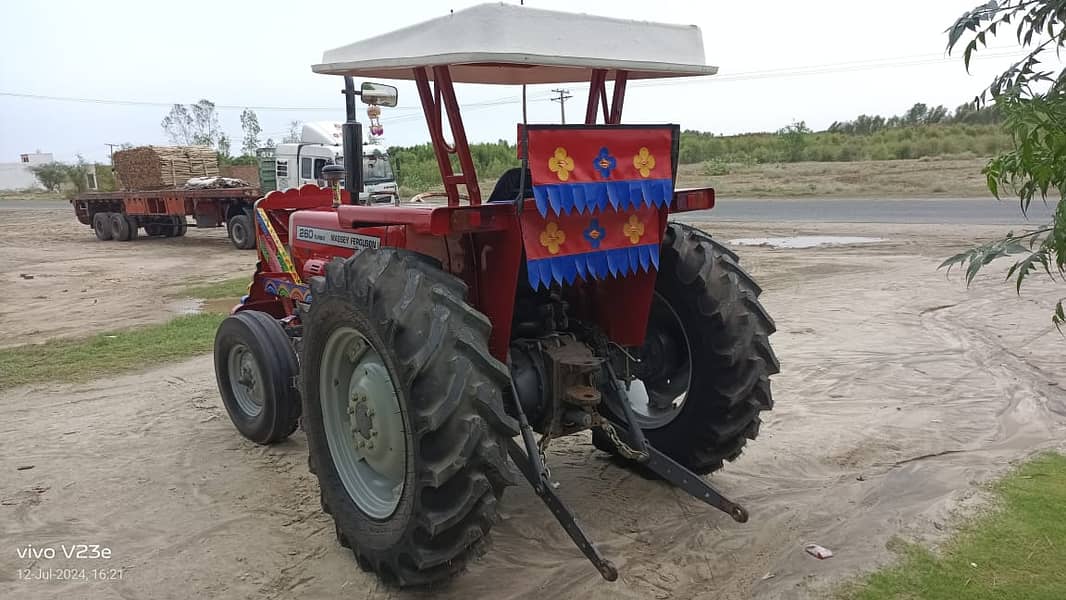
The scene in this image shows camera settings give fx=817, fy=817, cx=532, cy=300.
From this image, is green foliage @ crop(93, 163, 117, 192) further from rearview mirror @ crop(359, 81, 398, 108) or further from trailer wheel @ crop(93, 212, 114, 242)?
rearview mirror @ crop(359, 81, 398, 108)

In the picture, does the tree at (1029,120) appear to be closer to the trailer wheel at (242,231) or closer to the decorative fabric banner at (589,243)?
the decorative fabric banner at (589,243)

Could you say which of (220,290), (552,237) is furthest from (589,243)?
(220,290)

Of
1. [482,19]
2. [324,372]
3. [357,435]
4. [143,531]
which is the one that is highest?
[482,19]

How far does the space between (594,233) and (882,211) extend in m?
18.0

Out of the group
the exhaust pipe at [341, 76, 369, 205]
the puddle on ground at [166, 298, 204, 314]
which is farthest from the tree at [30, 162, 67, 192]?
the exhaust pipe at [341, 76, 369, 205]

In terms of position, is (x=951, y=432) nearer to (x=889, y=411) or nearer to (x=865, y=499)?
(x=889, y=411)

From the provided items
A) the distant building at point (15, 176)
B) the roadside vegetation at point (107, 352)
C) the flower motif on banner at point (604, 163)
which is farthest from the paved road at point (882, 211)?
the distant building at point (15, 176)

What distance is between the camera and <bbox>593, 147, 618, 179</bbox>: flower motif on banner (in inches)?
132

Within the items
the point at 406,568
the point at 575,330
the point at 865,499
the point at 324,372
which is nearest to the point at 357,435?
the point at 324,372

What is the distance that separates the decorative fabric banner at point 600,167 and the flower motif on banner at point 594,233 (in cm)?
11

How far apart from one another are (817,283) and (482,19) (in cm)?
839

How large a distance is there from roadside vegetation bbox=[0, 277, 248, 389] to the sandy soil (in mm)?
712

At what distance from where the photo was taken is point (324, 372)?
3.94 meters

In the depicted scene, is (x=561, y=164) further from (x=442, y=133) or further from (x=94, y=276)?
(x=94, y=276)
